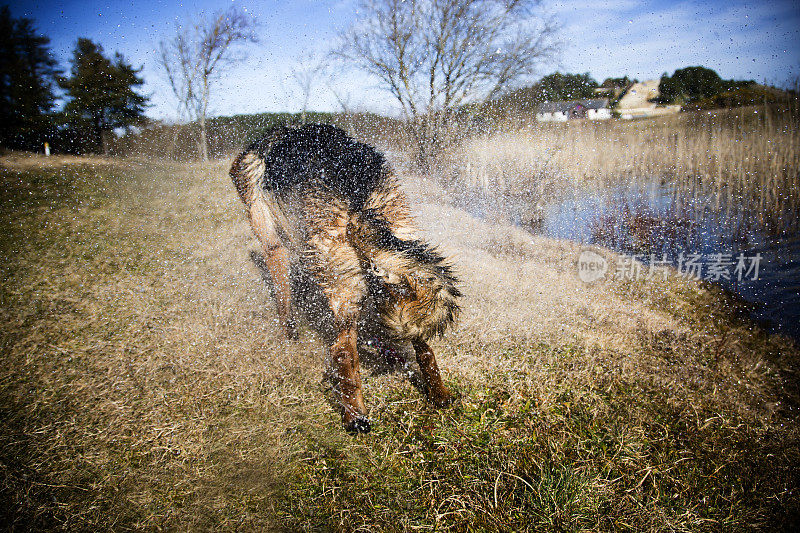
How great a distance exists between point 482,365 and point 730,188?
5186mm

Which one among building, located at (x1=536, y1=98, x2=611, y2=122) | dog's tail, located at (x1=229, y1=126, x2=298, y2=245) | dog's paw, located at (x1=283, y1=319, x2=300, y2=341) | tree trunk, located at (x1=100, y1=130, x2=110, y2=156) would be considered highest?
tree trunk, located at (x1=100, y1=130, x2=110, y2=156)

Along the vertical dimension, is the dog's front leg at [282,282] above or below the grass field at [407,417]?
above

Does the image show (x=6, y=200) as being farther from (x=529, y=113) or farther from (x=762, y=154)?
(x=762, y=154)

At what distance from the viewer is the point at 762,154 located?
197 inches

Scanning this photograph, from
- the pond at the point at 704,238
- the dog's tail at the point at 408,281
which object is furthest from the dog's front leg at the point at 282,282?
the pond at the point at 704,238

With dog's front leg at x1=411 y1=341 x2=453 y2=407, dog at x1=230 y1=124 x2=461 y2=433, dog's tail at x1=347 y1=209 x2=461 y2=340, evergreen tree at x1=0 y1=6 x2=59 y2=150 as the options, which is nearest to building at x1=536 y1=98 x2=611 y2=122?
dog at x1=230 y1=124 x2=461 y2=433

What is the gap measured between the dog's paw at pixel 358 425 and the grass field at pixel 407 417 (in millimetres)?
72

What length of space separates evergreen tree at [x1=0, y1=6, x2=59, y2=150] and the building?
876cm

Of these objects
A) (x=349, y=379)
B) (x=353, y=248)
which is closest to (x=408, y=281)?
(x=353, y=248)

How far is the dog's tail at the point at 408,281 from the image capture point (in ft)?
6.70

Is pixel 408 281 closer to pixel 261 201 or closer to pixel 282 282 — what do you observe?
pixel 282 282

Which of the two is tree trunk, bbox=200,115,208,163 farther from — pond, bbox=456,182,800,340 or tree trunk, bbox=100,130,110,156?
pond, bbox=456,182,800,340

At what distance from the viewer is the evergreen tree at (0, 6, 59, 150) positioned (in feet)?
19.5

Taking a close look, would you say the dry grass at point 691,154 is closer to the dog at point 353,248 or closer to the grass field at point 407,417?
the grass field at point 407,417
